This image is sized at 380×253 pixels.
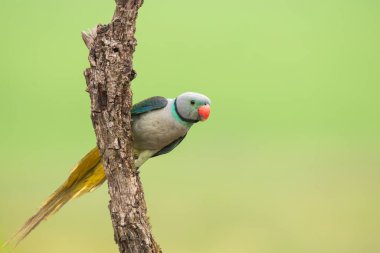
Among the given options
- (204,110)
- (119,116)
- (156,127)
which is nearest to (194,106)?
(204,110)

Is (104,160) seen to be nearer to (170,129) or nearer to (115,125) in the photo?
(115,125)

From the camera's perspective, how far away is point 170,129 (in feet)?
10.8

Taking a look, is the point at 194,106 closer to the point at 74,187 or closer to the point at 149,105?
the point at 149,105

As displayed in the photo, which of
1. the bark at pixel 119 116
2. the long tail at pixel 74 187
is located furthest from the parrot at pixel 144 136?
the bark at pixel 119 116

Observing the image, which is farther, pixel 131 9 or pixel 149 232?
pixel 149 232

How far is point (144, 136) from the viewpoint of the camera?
129 inches

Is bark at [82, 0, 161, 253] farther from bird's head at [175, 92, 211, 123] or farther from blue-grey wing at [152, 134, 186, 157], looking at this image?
blue-grey wing at [152, 134, 186, 157]

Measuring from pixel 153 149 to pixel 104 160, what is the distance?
588 millimetres

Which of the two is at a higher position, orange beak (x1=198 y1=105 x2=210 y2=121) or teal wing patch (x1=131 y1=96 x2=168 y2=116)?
teal wing patch (x1=131 y1=96 x2=168 y2=116)

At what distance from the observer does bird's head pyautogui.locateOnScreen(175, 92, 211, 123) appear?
319 centimetres

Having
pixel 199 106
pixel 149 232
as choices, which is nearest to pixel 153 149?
pixel 199 106

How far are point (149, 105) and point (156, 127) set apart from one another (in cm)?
15

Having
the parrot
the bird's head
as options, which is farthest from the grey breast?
the bird's head

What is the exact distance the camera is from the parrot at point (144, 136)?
3.20 metres
